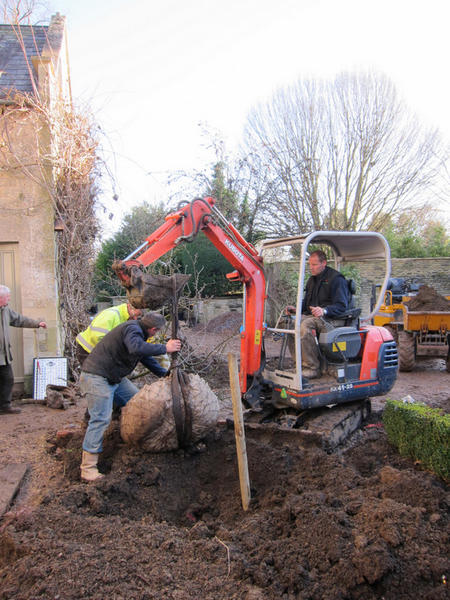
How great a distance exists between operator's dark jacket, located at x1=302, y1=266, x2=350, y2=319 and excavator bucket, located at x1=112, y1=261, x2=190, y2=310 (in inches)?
71.8

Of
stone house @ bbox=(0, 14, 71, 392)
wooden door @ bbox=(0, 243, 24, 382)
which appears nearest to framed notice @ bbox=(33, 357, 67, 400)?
stone house @ bbox=(0, 14, 71, 392)

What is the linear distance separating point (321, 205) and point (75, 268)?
13.2 metres

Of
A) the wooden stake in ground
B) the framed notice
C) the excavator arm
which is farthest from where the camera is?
the framed notice

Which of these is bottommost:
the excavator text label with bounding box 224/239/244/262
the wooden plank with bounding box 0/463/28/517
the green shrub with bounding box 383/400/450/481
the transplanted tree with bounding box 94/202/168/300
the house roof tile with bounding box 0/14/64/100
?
the wooden plank with bounding box 0/463/28/517

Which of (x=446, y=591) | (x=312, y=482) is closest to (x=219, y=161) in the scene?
(x=312, y=482)

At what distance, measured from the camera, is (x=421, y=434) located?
446 cm

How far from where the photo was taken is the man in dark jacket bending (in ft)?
14.2

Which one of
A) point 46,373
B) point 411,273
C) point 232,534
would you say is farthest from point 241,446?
point 411,273

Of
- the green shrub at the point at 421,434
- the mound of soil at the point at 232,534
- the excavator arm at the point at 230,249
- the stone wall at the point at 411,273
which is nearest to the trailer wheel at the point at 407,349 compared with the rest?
the green shrub at the point at 421,434

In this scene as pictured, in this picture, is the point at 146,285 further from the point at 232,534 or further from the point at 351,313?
the point at 351,313

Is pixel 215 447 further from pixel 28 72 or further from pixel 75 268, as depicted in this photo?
pixel 28 72

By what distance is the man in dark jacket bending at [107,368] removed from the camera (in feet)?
14.2

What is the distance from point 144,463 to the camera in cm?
430

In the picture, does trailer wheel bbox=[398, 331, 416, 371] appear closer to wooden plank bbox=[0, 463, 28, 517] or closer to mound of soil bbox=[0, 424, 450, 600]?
mound of soil bbox=[0, 424, 450, 600]
